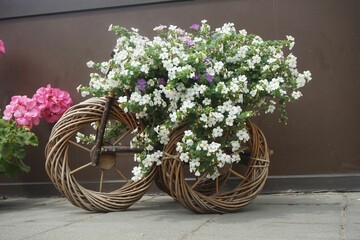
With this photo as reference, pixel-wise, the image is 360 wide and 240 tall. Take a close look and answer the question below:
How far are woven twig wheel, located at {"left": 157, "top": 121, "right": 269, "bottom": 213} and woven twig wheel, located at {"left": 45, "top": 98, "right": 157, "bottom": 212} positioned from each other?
11.3 inches

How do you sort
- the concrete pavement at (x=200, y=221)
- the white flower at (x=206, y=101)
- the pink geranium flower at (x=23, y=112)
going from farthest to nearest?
the pink geranium flower at (x=23, y=112) < the white flower at (x=206, y=101) < the concrete pavement at (x=200, y=221)

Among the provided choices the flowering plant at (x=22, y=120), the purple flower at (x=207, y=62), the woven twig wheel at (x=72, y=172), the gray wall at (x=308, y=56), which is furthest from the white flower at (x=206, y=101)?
the flowering plant at (x=22, y=120)

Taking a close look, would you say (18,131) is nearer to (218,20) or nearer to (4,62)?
(4,62)

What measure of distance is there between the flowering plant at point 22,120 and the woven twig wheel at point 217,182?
1.44 metres

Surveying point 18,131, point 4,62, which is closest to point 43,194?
point 18,131

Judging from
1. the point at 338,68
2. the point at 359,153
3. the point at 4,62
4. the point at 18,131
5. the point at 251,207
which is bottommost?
the point at 251,207

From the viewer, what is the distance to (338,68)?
170 inches

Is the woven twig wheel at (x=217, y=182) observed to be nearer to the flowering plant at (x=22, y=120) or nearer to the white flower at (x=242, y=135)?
the white flower at (x=242, y=135)

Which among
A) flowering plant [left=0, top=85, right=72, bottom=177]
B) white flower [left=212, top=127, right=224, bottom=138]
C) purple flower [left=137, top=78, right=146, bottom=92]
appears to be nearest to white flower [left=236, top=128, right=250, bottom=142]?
white flower [left=212, top=127, right=224, bottom=138]

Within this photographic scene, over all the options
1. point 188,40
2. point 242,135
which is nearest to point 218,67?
point 188,40

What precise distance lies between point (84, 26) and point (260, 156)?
2.41 metres

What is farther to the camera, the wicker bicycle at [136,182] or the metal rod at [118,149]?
the metal rod at [118,149]

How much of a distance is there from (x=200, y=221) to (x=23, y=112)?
7.09 ft

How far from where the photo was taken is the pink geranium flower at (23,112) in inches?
176
